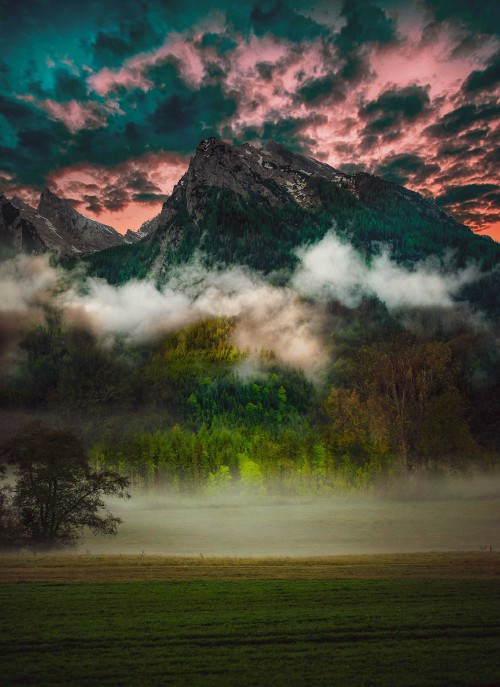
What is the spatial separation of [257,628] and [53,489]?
43.9 m

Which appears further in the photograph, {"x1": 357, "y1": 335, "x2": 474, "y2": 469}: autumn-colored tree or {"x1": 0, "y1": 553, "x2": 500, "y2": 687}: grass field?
{"x1": 357, "y1": 335, "x2": 474, "y2": 469}: autumn-colored tree

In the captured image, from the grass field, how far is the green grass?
0.06m

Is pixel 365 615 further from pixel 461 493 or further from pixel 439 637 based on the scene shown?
pixel 461 493

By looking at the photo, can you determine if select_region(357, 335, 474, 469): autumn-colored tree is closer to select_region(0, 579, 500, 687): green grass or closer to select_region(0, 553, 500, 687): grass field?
select_region(0, 553, 500, 687): grass field

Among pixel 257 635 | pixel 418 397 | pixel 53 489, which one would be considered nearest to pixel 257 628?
pixel 257 635

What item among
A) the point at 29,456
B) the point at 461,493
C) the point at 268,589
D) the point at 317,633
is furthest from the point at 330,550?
the point at 461,493

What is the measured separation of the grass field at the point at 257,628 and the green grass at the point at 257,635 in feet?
0.19

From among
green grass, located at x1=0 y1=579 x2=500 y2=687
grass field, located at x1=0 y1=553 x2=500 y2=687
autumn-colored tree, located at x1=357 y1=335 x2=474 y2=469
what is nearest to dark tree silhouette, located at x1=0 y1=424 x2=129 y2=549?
grass field, located at x1=0 y1=553 x2=500 y2=687

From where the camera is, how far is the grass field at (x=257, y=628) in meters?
17.0

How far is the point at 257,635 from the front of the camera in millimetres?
20812

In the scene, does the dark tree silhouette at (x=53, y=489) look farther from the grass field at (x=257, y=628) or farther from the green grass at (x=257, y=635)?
the green grass at (x=257, y=635)

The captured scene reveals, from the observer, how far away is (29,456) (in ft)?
192

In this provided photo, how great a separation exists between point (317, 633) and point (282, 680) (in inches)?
188

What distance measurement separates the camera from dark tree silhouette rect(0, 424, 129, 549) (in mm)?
56625
